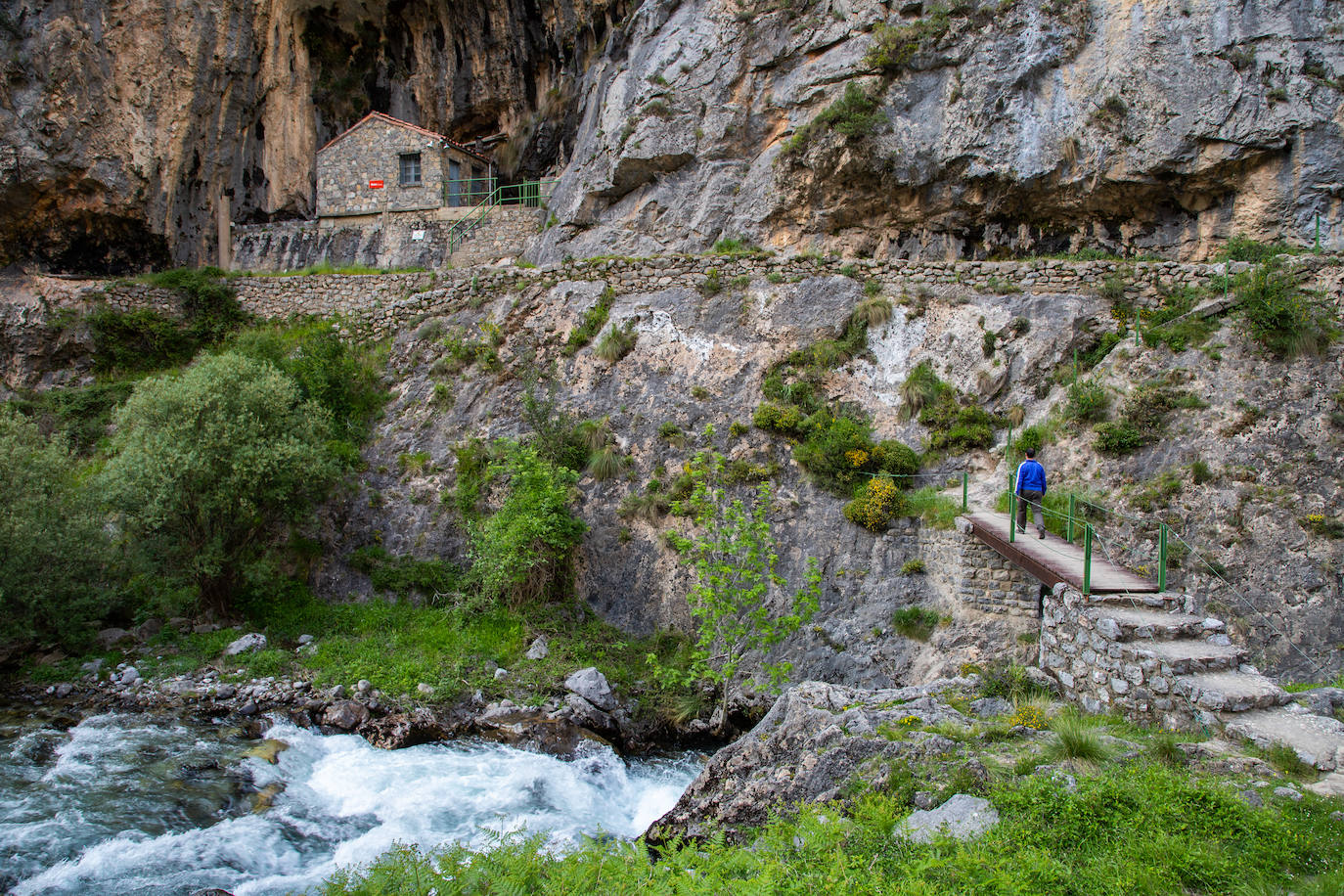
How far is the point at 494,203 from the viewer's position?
1094 inches

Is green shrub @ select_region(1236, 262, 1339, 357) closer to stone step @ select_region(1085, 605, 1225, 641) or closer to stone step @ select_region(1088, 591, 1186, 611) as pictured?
stone step @ select_region(1088, 591, 1186, 611)

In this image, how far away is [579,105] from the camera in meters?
27.8

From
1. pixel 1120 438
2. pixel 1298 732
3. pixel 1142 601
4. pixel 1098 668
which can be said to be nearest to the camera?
pixel 1298 732

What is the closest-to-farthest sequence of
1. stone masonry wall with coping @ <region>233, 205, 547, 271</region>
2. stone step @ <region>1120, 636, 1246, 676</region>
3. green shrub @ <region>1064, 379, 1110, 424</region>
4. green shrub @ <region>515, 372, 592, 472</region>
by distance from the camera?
stone step @ <region>1120, 636, 1246, 676</region>
green shrub @ <region>1064, 379, 1110, 424</region>
green shrub @ <region>515, 372, 592, 472</region>
stone masonry wall with coping @ <region>233, 205, 547, 271</region>

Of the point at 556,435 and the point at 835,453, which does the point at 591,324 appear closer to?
the point at 556,435

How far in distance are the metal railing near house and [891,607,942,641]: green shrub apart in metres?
19.3

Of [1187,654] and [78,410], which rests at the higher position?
[78,410]

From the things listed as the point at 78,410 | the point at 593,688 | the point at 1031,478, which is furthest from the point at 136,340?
the point at 1031,478

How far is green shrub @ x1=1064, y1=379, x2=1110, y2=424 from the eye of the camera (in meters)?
14.5

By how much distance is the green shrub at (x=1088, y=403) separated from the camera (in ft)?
47.7

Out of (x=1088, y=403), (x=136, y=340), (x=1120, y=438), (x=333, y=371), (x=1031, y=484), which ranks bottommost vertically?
(x=1031, y=484)

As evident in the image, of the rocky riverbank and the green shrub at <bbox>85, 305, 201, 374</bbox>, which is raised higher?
the green shrub at <bbox>85, 305, 201, 374</bbox>

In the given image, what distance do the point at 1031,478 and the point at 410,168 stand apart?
24279 millimetres

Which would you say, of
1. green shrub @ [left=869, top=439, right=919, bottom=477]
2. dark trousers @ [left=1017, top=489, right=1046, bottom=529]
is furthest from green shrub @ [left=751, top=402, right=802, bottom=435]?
dark trousers @ [left=1017, top=489, right=1046, bottom=529]
